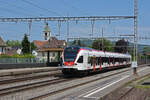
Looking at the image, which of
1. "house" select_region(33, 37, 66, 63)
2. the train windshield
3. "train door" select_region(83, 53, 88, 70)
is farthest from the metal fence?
"train door" select_region(83, 53, 88, 70)

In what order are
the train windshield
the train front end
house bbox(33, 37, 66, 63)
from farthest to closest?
house bbox(33, 37, 66, 63) < the train windshield < the train front end

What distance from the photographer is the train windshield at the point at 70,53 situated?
24344 mm

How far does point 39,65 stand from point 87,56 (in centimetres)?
1851

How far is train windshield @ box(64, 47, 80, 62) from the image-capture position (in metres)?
24.3

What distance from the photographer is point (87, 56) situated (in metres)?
26.0

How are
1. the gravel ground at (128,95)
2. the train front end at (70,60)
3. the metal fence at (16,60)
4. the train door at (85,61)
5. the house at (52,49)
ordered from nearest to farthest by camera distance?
the gravel ground at (128,95), the train front end at (70,60), the train door at (85,61), the metal fence at (16,60), the house at (52,49)

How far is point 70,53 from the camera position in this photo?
24.6 metres

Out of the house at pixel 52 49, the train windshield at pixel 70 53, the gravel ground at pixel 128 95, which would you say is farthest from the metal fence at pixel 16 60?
the gravel ground at pixel 128 95

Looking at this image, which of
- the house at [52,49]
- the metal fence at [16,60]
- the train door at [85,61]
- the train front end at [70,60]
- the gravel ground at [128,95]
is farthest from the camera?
the house at [52,49]

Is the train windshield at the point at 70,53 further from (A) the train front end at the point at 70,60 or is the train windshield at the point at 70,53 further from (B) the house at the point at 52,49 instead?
(B) the house at the point at 52,49

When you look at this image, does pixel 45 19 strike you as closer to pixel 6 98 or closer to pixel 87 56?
pixel 87 56

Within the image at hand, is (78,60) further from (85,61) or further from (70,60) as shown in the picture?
(85,61)

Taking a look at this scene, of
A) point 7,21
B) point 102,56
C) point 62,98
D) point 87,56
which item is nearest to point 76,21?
point 102,56

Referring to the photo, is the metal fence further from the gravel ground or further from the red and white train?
the gravel ground
